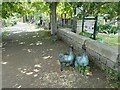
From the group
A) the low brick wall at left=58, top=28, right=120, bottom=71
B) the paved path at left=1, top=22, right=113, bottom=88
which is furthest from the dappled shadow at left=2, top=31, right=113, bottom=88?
the low brick wall at left=58, top=28, right=120, bottom=71

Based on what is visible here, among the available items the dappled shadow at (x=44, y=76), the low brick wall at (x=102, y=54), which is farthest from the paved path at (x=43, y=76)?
the low brick wall at (x=102, y=54)

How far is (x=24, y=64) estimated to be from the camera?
6629 mm

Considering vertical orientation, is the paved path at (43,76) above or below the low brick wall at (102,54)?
below

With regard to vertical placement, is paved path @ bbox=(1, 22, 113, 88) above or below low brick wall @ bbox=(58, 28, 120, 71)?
below

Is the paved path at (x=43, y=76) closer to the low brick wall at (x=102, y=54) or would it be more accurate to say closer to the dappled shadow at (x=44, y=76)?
the dappled shadow at (x=44, y=76)

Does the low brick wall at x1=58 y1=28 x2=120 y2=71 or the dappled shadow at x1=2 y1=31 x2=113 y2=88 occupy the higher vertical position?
the low brick wall at x1=58 y1=28 x2=120 y2=71

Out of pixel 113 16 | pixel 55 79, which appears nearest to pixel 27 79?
pixel 55 79

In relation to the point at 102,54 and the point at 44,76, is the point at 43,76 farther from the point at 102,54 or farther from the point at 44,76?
the point at 102,54

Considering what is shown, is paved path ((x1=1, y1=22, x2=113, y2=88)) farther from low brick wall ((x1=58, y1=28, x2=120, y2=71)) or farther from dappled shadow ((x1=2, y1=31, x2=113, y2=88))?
low brick wall ((x1=58, y1=28, x2=120, y2=71))

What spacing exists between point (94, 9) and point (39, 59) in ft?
8.71

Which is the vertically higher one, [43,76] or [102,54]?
[102,54]

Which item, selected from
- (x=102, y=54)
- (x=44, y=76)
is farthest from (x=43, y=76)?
(x=102, y=54)

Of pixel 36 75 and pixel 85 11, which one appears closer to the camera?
pixel 36 75

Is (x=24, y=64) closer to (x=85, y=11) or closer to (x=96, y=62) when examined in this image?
(x=96, y=62)
